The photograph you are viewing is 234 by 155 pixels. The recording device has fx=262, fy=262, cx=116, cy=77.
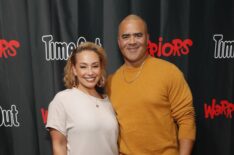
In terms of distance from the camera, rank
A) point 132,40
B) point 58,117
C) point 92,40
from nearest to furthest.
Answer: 1. point 58,117
2. point 132,40
3. point 92,40

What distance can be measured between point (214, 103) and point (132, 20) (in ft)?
2.33

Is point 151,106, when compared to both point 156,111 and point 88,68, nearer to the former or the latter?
point 156,111

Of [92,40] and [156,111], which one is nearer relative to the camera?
[156,111]

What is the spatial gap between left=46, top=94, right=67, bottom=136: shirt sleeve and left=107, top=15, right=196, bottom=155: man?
0.29 metres

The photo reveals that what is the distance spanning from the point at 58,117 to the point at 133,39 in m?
0.51

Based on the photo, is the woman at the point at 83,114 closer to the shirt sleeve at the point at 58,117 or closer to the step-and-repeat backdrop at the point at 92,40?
the shirt sleeve at the point at 58,117

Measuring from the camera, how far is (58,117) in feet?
3.81

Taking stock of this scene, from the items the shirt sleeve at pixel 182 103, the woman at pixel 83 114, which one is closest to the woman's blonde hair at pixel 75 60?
the woman at pixel 83 114

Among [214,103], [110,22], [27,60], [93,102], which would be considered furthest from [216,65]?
[27,60]

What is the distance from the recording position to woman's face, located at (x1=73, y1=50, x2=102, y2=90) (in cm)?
122

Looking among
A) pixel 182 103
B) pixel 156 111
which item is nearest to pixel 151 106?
pixel 156 111

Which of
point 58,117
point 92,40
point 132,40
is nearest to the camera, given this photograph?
point 58,117

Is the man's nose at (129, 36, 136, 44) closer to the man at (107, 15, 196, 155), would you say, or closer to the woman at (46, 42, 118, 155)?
the man at (107, 15, 196, 155)

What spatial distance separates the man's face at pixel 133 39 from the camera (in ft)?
4.16
